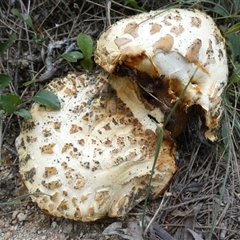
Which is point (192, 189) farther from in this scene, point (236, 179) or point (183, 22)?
point (183, 22)

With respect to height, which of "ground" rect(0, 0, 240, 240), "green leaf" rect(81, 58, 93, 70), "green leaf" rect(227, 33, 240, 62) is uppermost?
"green leaf" rect(227, 33, 240, 62)

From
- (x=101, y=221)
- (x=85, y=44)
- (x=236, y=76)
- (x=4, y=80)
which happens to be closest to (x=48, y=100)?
(x=4, y=80)

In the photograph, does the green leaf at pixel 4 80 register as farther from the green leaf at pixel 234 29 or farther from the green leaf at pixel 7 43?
the green leaf at pixel 234 29

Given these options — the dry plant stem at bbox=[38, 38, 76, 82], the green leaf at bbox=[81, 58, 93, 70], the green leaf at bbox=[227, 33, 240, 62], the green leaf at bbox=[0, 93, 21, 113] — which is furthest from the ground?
the green leaf at bbox=[227, 33, 240, 62]

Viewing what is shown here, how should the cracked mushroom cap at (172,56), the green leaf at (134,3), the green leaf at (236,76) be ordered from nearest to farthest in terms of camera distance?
1. the cracked mushroom cap at (172,56)
2. the green leaf at (236,76)
3. the green leaf at (134,3)

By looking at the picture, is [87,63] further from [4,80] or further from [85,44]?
[4,80]

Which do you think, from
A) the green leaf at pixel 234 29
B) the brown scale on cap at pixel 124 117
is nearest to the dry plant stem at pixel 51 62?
the brown scale on cap at pixel 124 117

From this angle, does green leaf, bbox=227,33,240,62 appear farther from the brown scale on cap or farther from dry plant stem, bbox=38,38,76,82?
dry plant stem, bbox=38,38,76,82
